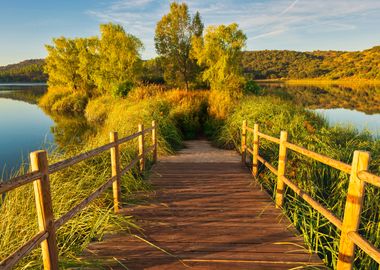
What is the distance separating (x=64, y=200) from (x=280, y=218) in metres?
3.77

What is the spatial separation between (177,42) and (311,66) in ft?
219

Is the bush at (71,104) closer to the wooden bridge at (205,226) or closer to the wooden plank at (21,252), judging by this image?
the wooden bridge at (205,226)

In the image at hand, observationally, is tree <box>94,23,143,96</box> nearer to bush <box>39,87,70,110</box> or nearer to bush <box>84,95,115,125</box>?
bush <box>84,95,115,125</box>

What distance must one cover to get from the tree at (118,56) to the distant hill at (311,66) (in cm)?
5219

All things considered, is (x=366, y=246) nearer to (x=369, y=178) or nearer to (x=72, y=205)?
(x=369, y=178)

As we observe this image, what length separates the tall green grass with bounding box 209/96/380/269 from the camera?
354 cm

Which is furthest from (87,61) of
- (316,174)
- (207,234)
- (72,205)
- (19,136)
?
(207,234)

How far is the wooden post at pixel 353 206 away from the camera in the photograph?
226 centimetres

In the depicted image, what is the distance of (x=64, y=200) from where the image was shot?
428cm

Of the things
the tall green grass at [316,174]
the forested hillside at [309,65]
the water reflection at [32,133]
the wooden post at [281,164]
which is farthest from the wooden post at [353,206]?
the forested hillside at [309,65]

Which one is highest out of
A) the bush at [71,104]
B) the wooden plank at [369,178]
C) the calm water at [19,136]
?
the wooden plank at [369,178]

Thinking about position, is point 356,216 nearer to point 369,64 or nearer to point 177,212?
point 177,212

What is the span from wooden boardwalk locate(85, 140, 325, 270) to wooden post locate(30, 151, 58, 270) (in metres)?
0.63

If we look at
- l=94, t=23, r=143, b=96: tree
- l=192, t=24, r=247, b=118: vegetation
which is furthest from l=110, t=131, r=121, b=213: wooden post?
l=94, t=23, r=143, b=96: tree
